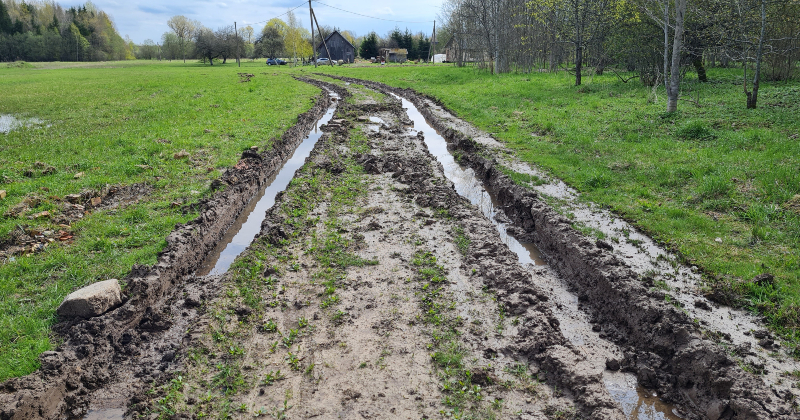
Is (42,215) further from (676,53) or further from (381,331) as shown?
(676,53)

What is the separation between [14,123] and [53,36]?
72406 mm

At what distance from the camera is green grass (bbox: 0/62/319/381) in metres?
5.11

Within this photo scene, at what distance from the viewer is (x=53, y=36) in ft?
230

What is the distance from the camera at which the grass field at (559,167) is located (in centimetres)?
528

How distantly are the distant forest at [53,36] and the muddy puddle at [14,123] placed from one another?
226 feet

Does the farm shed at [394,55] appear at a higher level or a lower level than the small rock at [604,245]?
higher

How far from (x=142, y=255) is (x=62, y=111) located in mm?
16493

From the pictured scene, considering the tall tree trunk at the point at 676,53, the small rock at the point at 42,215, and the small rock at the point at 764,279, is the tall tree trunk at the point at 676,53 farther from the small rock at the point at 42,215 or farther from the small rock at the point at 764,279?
the small rock at the point at 42,215

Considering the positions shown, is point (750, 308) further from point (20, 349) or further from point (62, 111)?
point (62, 111)

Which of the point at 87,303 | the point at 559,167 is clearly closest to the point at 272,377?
the point at 87,303

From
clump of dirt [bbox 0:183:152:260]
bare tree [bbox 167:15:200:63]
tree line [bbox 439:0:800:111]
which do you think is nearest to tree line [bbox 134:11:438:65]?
bare tree [bbox 167:15:200:63]

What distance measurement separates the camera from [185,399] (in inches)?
152

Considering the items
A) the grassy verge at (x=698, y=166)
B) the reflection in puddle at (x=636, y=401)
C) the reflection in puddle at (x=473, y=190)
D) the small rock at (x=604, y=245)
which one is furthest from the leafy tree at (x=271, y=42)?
the reflection in puddle at (x=636, y=401)

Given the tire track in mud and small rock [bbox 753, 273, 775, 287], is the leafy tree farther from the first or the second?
small rock [bbox 753, 273, 775, 287]
